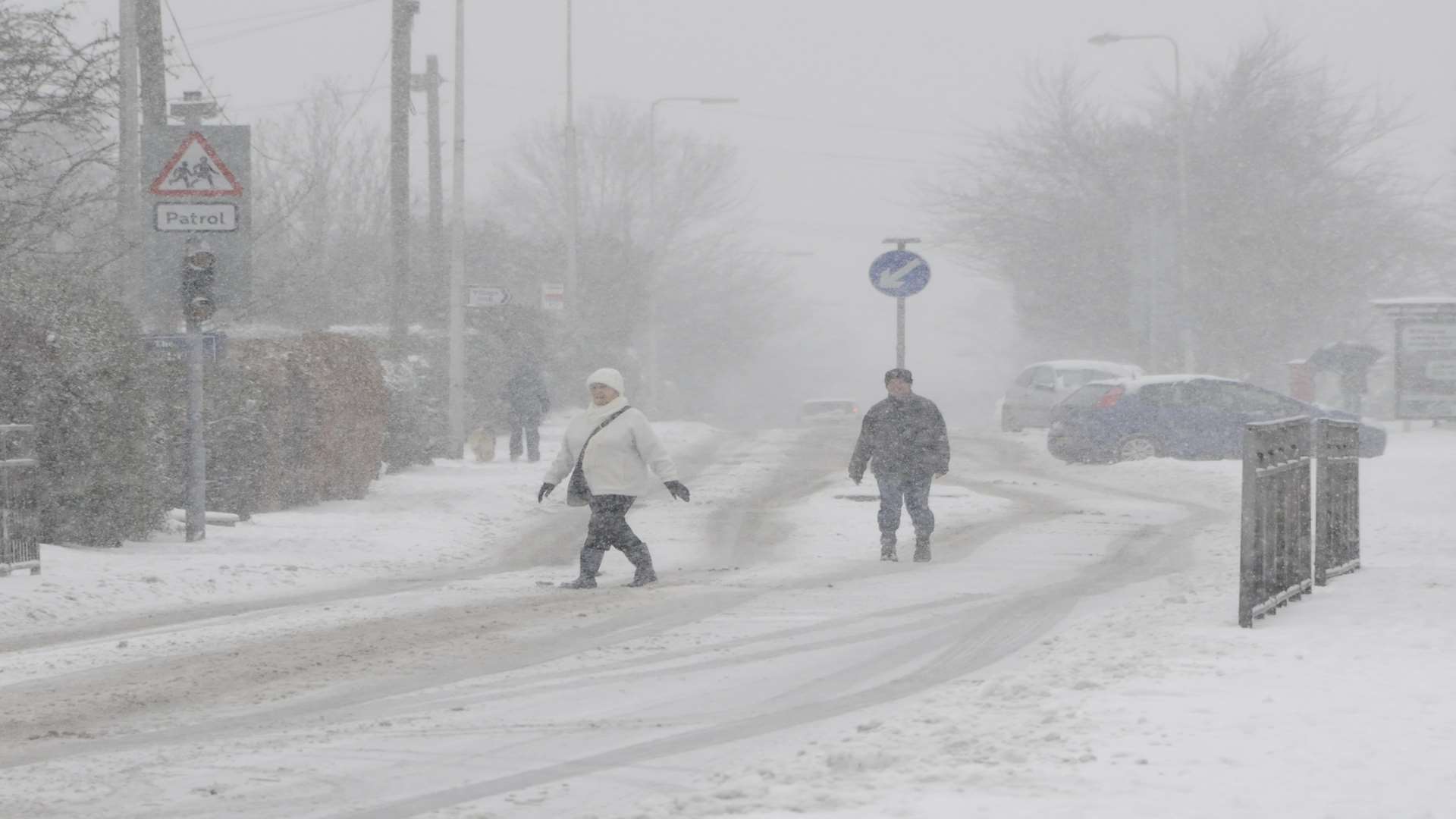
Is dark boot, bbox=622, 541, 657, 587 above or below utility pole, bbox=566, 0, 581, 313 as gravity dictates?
below

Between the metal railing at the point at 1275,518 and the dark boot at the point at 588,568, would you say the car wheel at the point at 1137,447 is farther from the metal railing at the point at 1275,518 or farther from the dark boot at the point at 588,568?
the metal railing at the point at 1275,518

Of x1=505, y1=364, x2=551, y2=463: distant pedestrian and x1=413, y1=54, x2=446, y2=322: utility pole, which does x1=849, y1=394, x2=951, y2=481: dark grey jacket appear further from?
x1=413, y1=54, x2=446, y2=322: utility pole

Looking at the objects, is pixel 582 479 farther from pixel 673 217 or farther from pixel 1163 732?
pixel 673 217

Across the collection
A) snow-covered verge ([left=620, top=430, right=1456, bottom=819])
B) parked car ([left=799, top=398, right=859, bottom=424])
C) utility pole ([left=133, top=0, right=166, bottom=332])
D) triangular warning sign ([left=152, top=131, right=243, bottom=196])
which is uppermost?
utility pole ([left=133, top=0, right=166, bottom=332])

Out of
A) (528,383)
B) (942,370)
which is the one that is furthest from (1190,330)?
(942,370)

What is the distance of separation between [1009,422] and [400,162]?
16334 mm

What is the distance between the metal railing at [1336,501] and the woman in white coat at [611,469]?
4.00 metres

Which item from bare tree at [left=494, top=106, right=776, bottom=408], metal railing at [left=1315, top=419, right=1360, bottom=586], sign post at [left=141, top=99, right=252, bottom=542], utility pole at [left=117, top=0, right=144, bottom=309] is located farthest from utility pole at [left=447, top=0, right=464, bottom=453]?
bare tree at [left=494, top=106, right=776, bottom=408]

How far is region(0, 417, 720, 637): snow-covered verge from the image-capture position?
1213cm

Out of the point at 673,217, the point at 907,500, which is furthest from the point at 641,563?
the point at 673,217

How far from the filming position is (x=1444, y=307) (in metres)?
35.4

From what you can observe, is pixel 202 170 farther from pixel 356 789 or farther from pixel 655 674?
pixel 356 789

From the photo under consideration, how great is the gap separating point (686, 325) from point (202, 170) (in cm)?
5853

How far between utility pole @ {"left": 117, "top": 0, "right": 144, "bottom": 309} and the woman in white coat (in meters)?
7.51
